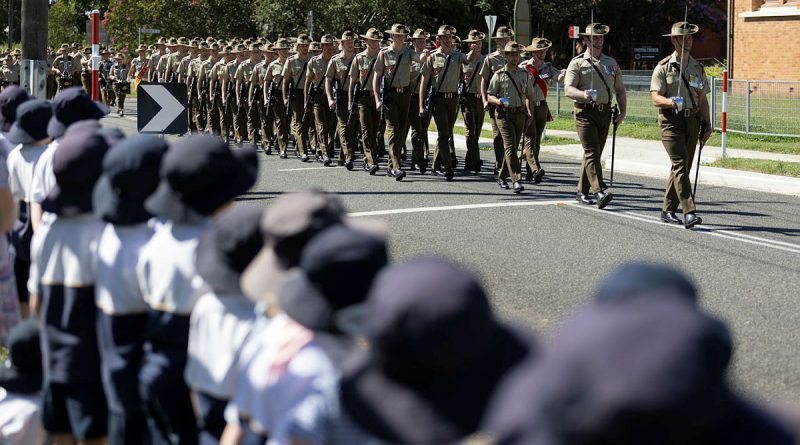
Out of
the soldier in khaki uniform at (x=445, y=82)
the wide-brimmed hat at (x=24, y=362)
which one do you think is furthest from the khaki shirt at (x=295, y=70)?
the wide-brimmed hat at (x=24, y=362)

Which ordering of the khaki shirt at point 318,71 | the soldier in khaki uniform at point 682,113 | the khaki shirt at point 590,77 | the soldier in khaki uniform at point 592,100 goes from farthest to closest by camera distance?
the khaki shirt at point 318,71 < the khaki shirt at point 590,77 < the soldier in khaki uniform at point 592,100 < the soldier in khaki uniform at point 682,113

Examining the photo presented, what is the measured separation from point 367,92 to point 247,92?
229 inches

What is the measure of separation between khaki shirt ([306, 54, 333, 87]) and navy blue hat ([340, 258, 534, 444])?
56.1ft

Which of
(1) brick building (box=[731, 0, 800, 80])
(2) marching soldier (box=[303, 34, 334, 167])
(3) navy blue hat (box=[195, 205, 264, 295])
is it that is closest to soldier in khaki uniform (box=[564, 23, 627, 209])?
(2) marching soldier (box=[303, 34, 334, 167])

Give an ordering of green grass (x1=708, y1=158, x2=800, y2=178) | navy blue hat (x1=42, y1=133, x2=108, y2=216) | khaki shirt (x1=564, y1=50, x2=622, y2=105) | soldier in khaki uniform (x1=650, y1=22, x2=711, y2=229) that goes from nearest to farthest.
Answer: navy blue hat (x1=42, y1=133, x2=108, y2=216), soldier in khaki uniform (x1=650, y1=22, x2=711, y2=229), khaki shirt (x1=564, y1=50, x2=622, y2=105), green grass (x1=708, y1=158, x2=800, y2=178)

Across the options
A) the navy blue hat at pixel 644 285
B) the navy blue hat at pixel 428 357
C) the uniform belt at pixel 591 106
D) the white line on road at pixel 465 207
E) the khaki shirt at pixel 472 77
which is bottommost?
the white line on road at pixel 465 207

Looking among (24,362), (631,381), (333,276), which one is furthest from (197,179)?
(631,381)

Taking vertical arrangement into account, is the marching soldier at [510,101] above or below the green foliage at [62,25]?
below

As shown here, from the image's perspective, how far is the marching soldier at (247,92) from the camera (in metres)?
22.5

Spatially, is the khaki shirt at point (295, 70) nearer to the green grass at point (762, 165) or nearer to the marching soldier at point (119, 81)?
the green grass at point (762, 165)

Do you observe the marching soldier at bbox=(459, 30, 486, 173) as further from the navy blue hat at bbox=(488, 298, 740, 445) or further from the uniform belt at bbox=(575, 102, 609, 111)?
the navy blue hat at bbox=(488, 298, 740, 445)

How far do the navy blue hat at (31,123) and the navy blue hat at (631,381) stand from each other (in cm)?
546

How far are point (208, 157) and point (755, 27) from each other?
36.4 metres

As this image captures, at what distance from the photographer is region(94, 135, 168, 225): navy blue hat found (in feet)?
14.0
